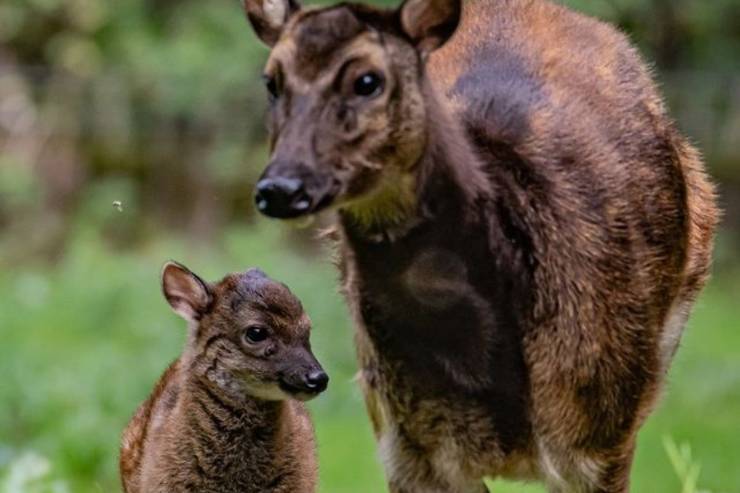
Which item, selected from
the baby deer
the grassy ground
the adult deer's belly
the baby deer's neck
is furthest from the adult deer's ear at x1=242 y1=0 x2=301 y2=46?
the grassy ground

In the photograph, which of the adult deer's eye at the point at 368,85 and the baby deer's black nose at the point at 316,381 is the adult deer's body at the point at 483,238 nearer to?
the adult deer's eye at the point at 368,85

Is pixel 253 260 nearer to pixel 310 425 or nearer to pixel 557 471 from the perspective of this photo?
pixel 310 425

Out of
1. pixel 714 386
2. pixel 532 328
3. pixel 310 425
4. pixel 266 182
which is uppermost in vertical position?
pixel 266 182

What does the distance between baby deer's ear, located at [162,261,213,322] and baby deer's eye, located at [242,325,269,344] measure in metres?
0.28

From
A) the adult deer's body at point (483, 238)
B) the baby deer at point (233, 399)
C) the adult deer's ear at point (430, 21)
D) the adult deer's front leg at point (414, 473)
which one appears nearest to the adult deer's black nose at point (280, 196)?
the adult deer's body at point (483, 238)

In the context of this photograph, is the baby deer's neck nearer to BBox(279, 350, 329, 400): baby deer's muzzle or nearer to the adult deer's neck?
BBox(279, 350, 329, 400): baby deer's muzzle

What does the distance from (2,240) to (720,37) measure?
837cm

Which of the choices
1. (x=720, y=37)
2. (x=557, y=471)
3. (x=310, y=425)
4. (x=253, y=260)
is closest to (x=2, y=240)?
(x=253, y=260)

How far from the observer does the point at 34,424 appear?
11.4 meters

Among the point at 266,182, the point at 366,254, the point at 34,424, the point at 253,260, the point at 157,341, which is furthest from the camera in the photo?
the point at 253,260

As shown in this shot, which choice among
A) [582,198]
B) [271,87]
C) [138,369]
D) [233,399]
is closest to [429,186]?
[271,87]

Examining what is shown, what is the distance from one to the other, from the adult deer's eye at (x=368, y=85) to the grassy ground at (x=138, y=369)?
10.2 feet

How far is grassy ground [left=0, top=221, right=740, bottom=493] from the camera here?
1076cm

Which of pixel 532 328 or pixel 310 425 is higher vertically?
pixel 532 328
